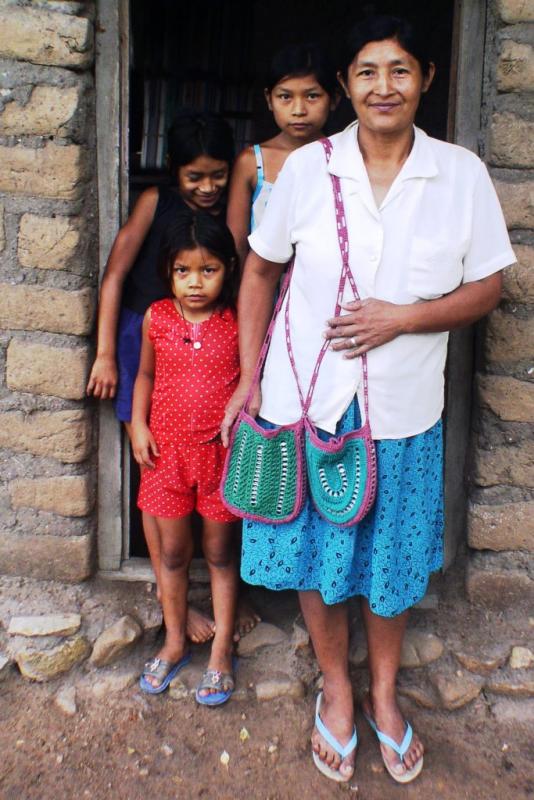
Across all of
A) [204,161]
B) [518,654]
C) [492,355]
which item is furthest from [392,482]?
[204,161]

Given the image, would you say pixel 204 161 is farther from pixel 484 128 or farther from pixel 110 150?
pixel 484 128

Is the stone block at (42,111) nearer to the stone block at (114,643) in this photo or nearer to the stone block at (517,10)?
the stone block at (517,10)

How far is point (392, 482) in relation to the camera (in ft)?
6.41

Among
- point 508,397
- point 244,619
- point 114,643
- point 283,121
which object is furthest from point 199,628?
point 283,121

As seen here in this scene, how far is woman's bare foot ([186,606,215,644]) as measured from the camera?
8.38 ft

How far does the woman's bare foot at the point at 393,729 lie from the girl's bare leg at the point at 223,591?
477mm

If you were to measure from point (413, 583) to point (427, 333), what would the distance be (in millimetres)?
662

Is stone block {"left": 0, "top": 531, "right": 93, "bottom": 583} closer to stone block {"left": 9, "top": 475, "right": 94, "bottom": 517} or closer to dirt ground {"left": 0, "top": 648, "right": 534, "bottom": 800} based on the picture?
stone block {"left": 9, "top": 475, "right": 94, "bottom": 517}

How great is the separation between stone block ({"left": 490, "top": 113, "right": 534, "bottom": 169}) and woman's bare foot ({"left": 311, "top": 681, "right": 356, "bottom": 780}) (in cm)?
155

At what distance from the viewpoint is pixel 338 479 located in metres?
1.96

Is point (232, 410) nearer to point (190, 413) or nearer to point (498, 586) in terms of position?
point (190, 413)

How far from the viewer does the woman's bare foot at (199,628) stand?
8.38 feet

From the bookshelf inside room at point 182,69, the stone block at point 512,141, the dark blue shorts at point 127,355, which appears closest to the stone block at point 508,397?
the stone block at point 512,141

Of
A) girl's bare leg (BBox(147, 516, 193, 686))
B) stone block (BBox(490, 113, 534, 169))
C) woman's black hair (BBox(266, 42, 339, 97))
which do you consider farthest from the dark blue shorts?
stone block (BBox(490, 113, 534, 169))
